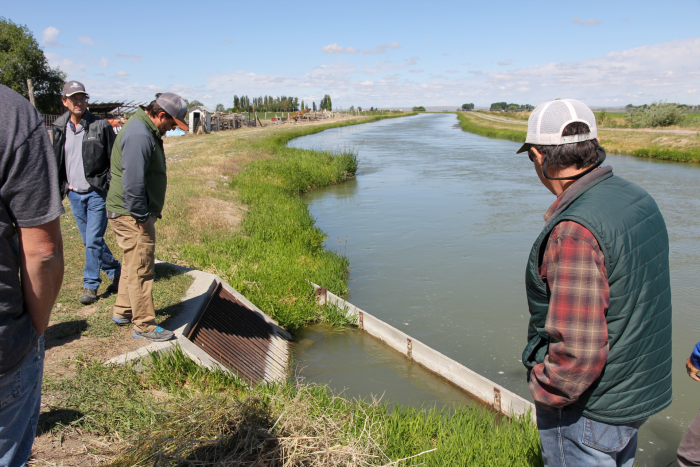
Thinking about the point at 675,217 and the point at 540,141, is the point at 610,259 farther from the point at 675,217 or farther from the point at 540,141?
the point at 675,217

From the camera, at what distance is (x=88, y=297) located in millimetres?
5211

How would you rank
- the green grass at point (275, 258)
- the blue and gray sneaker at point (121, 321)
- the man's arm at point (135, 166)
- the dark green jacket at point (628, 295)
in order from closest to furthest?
the dark green jacket at point (628, 295) < the man's arm at point (135, 166) < the blue and gray sneaker at point (121, 321) < the green grass at point (275, 258)

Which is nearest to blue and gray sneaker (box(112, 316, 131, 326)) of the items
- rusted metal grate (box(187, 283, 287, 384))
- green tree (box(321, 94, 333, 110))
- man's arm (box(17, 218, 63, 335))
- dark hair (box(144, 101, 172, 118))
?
rusted metal grate (box(187, 283, 287, 384))

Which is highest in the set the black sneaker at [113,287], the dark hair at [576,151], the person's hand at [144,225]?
the dark hair at [576,151]

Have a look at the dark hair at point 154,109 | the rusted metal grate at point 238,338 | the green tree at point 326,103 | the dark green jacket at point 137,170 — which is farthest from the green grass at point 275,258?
the green tree at point 326,103

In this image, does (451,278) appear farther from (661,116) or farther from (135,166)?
(661,116)

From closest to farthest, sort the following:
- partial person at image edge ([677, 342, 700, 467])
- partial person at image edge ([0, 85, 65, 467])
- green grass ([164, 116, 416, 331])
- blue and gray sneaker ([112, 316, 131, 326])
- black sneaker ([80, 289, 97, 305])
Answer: partial person at image edge ([0, 85, 65, 467])
partial person at image edge ([677, 342, 700, 467])
blue and gray sneaker ([112, 316, 131, 326])
black sneaker ([80, 289, 97, 305])
green grass ([164, 116, 416, 331])

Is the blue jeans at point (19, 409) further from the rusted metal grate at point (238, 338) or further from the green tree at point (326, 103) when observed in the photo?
the green tree at point (326, 103)

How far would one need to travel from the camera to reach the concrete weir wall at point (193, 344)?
4.33 meters

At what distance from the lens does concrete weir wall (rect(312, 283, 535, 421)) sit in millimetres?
4594

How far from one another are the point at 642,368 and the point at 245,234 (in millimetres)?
8709

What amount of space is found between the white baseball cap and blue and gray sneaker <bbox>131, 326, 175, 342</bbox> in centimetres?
365

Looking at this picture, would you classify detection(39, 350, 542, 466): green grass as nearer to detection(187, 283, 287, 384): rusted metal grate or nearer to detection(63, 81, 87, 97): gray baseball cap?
detection(187, 283, 287, 384): rusted metal grate

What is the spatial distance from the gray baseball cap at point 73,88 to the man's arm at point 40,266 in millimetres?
3922
